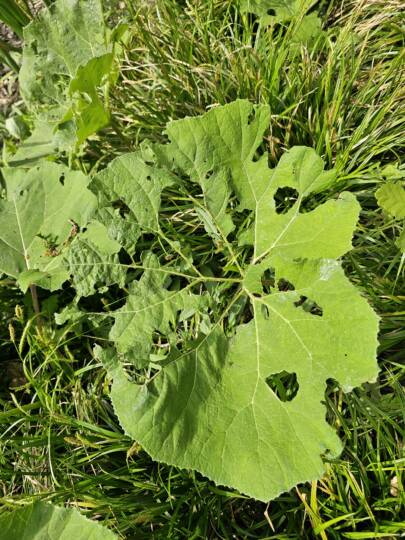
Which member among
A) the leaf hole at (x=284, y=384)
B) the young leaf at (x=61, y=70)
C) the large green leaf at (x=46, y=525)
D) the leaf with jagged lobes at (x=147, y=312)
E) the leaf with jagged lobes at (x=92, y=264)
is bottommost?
the leaf hole at (x=284, y=384)

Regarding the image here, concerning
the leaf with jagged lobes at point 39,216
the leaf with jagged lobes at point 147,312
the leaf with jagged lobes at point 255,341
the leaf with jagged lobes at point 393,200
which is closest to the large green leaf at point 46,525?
the leaf with jagged lobes at point 255,341

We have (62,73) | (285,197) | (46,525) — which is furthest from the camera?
(62,73)

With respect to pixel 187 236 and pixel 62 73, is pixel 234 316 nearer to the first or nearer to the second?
pixel 187 236

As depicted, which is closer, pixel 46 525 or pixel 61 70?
pixel 46 525

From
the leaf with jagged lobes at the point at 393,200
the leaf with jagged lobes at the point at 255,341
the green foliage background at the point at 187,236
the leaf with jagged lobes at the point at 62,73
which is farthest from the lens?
the leaf with jagged lobes at the point at 62,73

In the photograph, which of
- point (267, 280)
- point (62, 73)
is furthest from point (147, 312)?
point (62, 73)

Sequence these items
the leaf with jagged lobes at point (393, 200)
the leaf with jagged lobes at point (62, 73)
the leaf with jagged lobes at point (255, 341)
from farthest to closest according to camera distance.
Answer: the leaf with jagged lobes at point (62, 73)
the leaf with jagged lobes at point (393, 200)
the leaf with jagged lobes at point (255, 341)

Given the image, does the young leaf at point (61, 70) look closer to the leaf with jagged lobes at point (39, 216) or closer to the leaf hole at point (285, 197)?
the leaf with jagged lobes at point (39, 216)

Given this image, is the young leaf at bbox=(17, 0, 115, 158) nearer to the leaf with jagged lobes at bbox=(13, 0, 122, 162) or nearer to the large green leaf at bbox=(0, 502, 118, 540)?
Answer: the leaf with jagged lobes at bbox=(13, 0, 122, 162)

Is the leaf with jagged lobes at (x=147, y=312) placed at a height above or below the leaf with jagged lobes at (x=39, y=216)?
below
